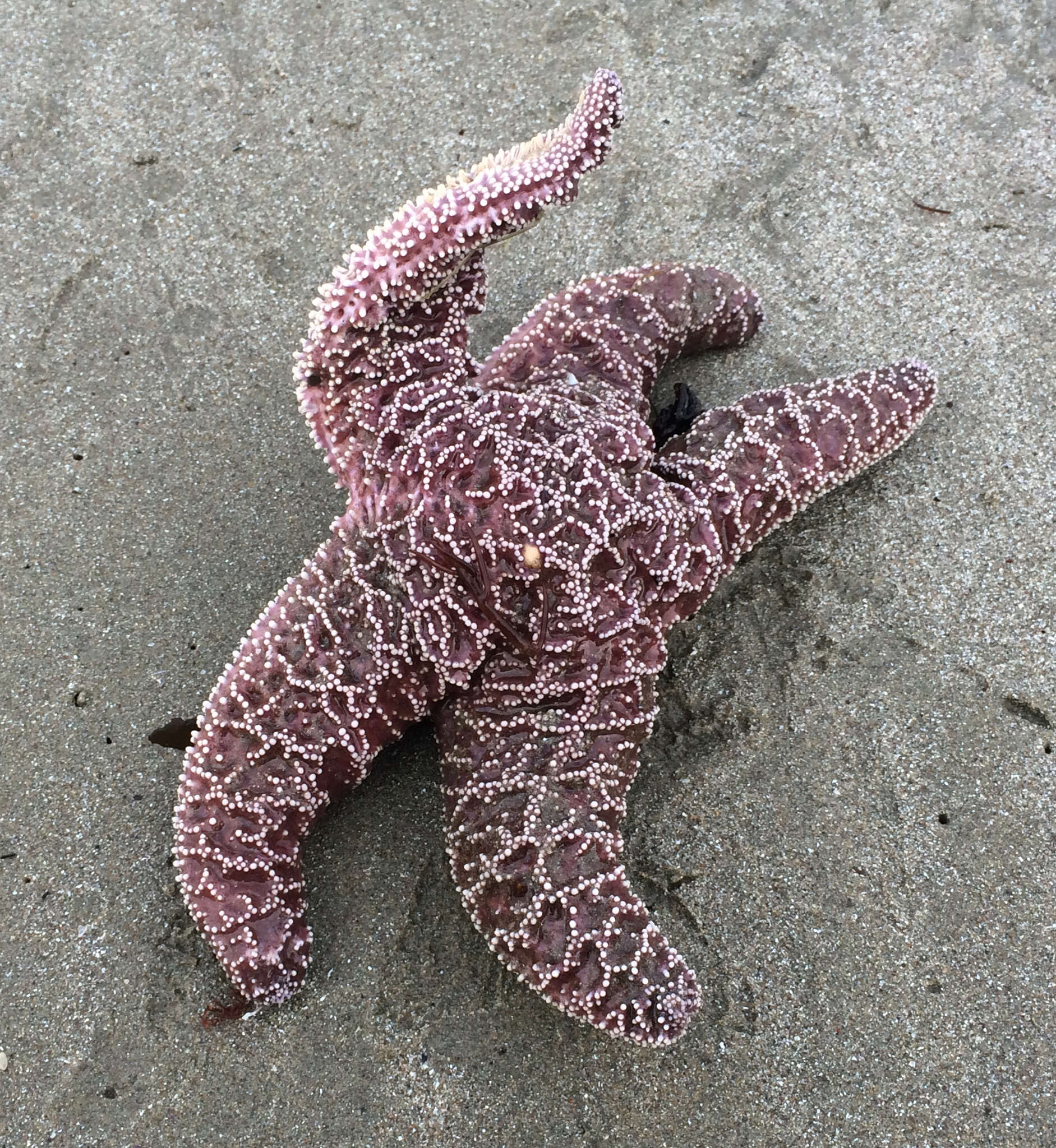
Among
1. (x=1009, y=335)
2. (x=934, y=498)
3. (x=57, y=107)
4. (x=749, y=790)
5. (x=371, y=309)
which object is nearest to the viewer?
(x=371, y=309)

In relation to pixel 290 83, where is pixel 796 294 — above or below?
below

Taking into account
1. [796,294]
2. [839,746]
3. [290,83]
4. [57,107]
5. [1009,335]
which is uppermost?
[57,107]

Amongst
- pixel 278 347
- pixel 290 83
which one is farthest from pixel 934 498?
pixel 290 83

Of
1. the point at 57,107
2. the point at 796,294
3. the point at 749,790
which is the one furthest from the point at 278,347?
the point at 749,790

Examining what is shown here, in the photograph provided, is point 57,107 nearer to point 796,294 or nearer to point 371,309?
point 371,309

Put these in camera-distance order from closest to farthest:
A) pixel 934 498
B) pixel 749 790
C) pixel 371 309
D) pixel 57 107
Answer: pixel 371 309 < pixel 749 790 < pixel 934 498 < pixel 57 107

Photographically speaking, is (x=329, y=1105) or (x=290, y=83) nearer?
(x=329, y=1105)

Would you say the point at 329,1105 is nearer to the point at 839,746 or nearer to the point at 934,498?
the point at 839,746
